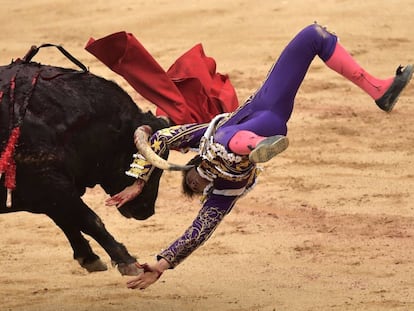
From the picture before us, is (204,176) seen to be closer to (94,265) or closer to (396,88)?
(94,265)

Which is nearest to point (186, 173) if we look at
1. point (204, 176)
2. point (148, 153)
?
point (204, 176)

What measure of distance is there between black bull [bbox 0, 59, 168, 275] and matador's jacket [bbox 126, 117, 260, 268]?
0.31 meters

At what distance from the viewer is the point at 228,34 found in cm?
1115

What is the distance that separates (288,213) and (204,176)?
206 cm

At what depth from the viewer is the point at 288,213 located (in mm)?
7383

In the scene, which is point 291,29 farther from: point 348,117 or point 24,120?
point 24,120

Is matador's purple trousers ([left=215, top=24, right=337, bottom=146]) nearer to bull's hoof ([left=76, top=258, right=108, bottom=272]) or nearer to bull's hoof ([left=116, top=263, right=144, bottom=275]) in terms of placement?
bull's hoof ([left=116, top=263, right=144, bottom=275])

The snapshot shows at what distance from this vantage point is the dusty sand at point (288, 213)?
6.08m

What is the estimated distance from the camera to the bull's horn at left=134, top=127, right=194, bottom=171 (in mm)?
5148

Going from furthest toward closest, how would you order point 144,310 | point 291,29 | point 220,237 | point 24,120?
point 291,29 < point 220,237 < point 144,310 < point 24,120

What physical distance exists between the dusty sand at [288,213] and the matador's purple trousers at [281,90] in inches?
40.0

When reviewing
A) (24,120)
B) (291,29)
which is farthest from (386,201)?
(291,29)

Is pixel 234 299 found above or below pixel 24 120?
below

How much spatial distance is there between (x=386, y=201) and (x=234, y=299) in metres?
1.81
